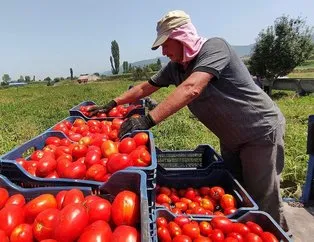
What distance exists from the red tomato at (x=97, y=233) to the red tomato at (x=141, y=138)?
3.41 ft

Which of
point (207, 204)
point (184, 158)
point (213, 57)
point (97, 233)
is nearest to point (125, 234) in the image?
point (97, 233)

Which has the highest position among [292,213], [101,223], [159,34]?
[159,34]

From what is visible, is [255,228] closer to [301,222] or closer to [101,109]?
[301,222]

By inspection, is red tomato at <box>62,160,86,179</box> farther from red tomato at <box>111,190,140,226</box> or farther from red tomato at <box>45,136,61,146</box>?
red tomato at <box>45,136,61,146</box>

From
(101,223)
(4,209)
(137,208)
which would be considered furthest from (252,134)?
(4,209)

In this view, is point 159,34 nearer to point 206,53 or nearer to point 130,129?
point 206,53

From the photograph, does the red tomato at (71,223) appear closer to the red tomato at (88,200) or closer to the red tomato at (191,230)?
the red tomato at (88,200)

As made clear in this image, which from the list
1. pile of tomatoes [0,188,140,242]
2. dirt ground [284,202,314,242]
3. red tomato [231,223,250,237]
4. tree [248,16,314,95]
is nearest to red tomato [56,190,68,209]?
pile of tomatoes [0,188,140,242]

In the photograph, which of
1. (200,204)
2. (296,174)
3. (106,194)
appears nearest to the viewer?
(106,194)

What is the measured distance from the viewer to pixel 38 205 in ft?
5.58

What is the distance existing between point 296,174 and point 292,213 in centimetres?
125

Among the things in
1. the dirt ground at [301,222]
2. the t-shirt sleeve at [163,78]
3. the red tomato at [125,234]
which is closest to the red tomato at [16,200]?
the red tomato at [125,234]

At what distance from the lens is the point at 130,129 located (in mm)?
2732

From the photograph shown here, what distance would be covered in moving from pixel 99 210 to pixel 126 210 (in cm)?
14
